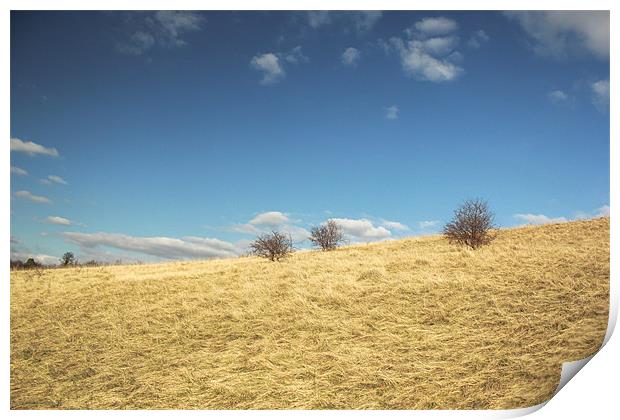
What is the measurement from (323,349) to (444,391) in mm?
2638

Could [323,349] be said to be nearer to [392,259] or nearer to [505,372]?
[505,372]

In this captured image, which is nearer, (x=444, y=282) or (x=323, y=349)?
(x=323, y=349)

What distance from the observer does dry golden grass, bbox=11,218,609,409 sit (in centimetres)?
839

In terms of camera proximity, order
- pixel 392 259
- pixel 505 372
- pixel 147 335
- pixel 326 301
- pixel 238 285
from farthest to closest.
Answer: pixel 392 259
pixel 238 285
pixel 326 301
pixel 147 335
pixel 505 372

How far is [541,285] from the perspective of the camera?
39.8 feet

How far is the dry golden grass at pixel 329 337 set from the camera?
8.39 metres

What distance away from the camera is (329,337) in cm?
1032

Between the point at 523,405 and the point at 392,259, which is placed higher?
the point at 392,259

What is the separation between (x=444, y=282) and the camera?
42.6ft

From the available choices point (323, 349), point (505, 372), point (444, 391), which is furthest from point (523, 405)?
point (323, 349)

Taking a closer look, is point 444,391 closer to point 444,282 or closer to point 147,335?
point 444,282
